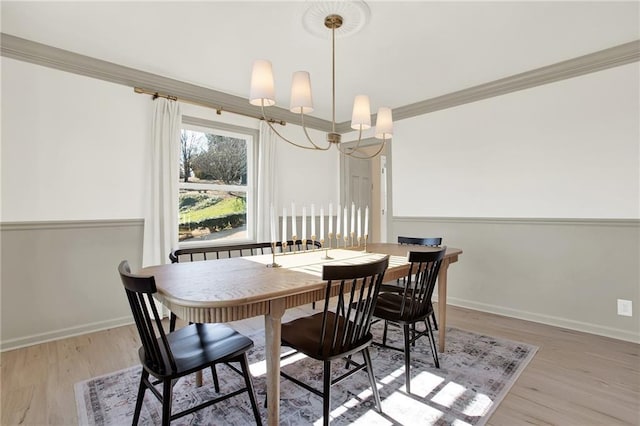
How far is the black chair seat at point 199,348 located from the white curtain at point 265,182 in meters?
2.13

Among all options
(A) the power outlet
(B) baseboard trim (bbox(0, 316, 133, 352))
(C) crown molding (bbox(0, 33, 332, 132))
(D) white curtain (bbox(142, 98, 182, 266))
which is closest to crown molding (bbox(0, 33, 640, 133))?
(C) crown molding (bbox(0, 33, 332, 132))

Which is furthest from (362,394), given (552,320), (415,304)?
(552,320)

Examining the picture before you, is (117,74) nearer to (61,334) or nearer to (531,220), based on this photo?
(61,334)

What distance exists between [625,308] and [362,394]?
7.99ft

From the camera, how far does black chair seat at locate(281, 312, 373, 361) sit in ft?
4.98

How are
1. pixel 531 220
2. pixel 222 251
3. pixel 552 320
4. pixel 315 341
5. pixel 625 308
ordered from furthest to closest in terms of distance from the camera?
pixel 531 220, pixel 552 320, pixel 222 251, pixel 625 308, pixel 315 341

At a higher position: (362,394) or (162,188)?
(162,188)

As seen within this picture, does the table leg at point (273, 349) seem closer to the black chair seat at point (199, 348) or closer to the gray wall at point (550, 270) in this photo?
the black chair seat at point (199, 348)

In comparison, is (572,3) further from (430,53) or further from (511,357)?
(511,357)

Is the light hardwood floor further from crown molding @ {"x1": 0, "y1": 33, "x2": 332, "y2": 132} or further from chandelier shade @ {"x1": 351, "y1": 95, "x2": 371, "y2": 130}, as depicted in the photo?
crown molding @ {"x1": 0, "y1": 33, "x2": 332, "y2": 132}

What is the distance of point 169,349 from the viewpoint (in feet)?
4.32

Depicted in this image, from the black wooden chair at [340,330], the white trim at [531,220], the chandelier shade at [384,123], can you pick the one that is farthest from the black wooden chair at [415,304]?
the white trim at [531,220]

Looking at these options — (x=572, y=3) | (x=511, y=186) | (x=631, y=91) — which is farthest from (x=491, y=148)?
(x=572, y=3)

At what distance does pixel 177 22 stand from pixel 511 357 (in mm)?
3415
